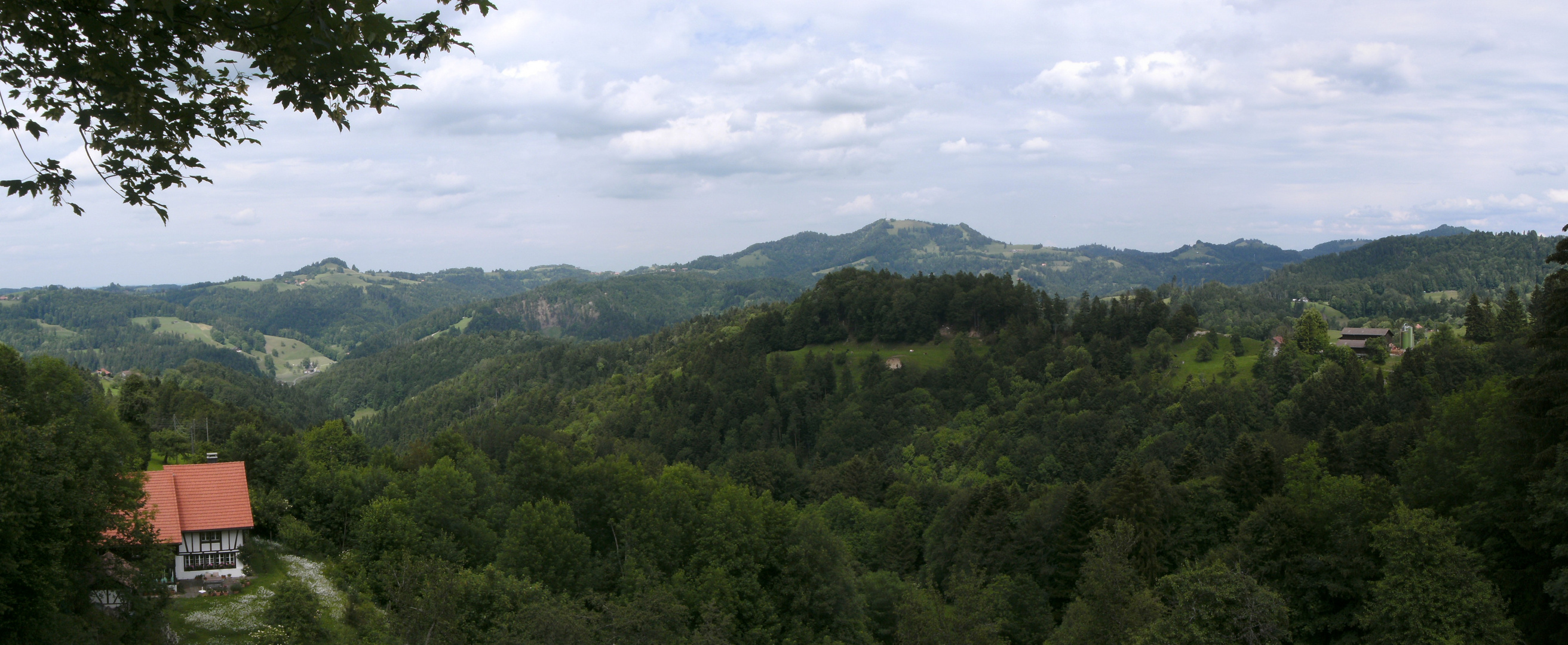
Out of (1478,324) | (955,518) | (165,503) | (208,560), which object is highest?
(1478,324)

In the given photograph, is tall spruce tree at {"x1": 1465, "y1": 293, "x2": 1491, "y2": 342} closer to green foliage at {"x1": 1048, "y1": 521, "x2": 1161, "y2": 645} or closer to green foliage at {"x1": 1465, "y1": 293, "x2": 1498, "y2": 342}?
green foliage at {"x1": 1465, "y1": 293, "x2": 1498, "y2": 342}

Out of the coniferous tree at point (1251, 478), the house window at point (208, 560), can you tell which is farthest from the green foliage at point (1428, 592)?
the house window at point (208, 560)

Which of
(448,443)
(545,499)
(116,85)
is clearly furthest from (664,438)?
(116,85)

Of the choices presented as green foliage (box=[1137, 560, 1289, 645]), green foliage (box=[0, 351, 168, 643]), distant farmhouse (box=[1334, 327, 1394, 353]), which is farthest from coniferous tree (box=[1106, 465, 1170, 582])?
distant farmhouse (box=[1334, 327, 1394, 353])

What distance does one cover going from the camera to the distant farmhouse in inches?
3986

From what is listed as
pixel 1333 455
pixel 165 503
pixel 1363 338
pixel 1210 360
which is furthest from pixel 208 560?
pixel 1363 338

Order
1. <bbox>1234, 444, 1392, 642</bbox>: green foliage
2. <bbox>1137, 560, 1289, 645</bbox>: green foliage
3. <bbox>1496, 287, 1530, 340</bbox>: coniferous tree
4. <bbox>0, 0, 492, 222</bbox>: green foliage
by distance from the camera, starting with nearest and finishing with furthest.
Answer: <bbox>0, 0, 492, 222</bbox>: green foliage → <bbox>1137, 560, 1289, 645</bbox>: green foliage → <bbox>1234, 444, 1392, 642</bbox>: green foliage → <bbox>1496, 287, 1530, 340</bbox>: coniferous tree

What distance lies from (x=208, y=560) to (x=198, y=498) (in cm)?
293

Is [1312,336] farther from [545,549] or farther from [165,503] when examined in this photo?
[165,503]

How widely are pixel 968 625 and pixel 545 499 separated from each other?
906 inches

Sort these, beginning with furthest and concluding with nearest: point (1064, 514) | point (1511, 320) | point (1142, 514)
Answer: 1. point (1511, 320)
2. point (1064, 514)
3. point (1142, 514)

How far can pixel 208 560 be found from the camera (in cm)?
3784

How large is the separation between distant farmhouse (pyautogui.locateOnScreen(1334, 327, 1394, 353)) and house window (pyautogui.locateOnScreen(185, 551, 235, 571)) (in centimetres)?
11237

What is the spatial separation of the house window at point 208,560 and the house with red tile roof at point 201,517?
27mm
